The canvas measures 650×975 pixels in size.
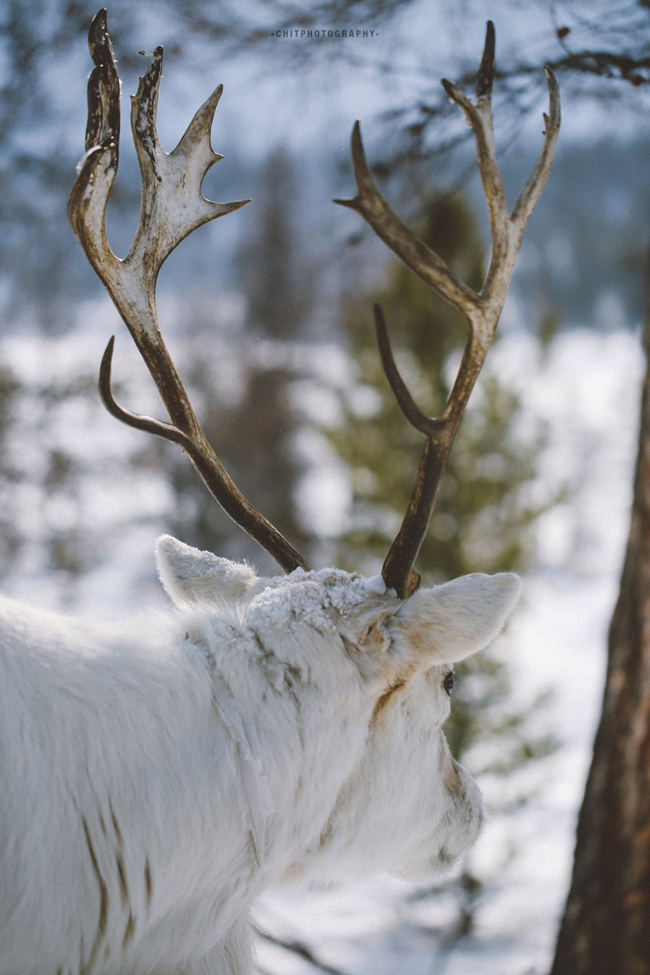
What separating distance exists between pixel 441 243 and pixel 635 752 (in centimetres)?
681

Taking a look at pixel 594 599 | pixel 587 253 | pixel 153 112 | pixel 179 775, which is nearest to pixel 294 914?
pixel 179 775

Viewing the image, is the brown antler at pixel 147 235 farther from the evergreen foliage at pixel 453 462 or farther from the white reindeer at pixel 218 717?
the evergreen foliage at pixel 453 462

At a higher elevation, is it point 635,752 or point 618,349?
point 618,349

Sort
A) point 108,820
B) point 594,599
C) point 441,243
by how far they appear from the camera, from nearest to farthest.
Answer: point 108,820 → point 441,243 → point 594,599

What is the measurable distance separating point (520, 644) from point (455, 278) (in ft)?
46.0

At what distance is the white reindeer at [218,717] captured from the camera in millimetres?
1642

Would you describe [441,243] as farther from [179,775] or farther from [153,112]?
[179,775]

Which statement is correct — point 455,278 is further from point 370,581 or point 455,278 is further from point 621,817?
point 621,817

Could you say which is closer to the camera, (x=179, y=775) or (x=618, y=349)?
(x=179, y=775)

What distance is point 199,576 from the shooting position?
2236 millimetres

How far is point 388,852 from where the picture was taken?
2.10m

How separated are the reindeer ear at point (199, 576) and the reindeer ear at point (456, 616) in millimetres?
497

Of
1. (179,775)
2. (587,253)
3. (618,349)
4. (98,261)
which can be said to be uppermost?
(587,253)

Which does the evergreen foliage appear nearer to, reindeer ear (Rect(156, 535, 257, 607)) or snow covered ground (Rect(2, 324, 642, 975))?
snow covered ground (Rect(2, 324, 642, 975))
